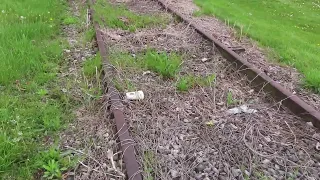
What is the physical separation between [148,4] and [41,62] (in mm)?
4975

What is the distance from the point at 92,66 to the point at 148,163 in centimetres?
206

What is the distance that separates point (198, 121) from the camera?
132 inches

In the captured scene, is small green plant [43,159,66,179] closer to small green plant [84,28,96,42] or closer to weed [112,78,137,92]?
weed [112,78,137,92]

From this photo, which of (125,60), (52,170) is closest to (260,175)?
(52,170)

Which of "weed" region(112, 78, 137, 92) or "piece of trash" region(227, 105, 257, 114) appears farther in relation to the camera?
"weed" region(112, 78, 137, 92)

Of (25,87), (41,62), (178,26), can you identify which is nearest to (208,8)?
(178,26)

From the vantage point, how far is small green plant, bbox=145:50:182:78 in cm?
428

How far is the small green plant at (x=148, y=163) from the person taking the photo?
250cm

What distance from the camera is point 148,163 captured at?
2.62 meters

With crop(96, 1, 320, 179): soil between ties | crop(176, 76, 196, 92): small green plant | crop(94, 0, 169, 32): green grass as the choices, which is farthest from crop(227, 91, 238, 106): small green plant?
crop(94, 0, 169, 32): green grass

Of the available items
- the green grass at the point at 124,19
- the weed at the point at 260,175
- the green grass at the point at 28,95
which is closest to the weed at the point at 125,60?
the green grass at the point at 28,95

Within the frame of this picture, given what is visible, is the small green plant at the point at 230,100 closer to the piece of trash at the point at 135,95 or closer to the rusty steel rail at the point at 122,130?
the piece of trash at the point at 135,95

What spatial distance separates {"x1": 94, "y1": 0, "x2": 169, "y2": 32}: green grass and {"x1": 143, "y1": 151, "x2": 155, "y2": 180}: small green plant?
387cm

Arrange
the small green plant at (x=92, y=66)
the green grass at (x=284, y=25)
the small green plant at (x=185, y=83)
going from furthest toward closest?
the green grass at (x=284, y=25) → the small green plant at (x=92, y=66) → the small green plant at (x=185, y=83)
